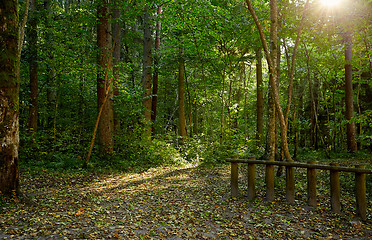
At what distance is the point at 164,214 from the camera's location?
17.8 ft

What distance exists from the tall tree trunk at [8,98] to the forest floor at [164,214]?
53cm

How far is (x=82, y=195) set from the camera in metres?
6.66

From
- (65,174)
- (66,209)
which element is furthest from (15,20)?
(65,174)

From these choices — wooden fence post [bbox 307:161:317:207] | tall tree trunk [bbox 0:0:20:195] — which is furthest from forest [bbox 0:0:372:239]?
wooden fence post [bbox 307:161:317:207]

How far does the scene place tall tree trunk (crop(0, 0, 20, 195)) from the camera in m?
4.87

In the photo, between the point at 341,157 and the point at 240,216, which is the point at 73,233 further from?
the point at 341,157

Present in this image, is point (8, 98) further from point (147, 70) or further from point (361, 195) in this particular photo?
point (147, 70)

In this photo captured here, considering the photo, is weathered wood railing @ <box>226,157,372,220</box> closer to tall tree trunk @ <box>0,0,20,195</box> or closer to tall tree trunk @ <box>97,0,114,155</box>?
tall tree trunk @ <box>0,0,20,195</box>

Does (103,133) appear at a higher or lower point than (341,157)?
higher

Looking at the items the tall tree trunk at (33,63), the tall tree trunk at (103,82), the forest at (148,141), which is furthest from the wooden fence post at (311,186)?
the tall tree trunk at (33,63)

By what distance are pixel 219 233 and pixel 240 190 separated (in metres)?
2.95

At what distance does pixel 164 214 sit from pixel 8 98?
3.94 meters

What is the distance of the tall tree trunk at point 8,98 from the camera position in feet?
16.0

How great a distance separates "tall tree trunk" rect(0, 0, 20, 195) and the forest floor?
20.8 inches
